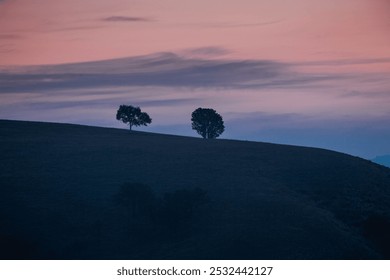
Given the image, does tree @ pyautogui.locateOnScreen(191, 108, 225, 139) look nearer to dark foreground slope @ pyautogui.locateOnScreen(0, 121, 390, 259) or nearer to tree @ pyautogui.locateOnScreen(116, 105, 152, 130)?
tree @ pyautogui.locateOnScreen(116, 105, 152, 130)

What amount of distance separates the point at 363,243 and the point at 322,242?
4.62m

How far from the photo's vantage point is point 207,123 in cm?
11750

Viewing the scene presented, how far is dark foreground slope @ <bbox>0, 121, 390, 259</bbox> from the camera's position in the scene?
5181 centimetres

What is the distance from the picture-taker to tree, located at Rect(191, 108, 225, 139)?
117 m

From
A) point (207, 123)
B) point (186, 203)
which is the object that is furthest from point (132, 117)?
point (186, 203)

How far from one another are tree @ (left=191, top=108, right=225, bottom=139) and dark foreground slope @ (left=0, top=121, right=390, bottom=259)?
33.6 m

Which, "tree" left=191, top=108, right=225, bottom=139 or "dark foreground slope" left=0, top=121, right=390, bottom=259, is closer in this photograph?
"dark foreground slope" left=0, top=121, right=390, bottom=259

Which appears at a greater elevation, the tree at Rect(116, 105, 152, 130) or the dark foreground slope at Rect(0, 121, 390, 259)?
the tree at Rect(116, 105, 152, 130)

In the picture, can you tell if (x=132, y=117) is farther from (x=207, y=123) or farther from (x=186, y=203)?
(x=186, y=203)

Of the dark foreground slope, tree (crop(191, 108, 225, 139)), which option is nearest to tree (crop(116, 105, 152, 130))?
tree (crop(191, 108, 225, 139))

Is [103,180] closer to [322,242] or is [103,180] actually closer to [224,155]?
[224,155]
